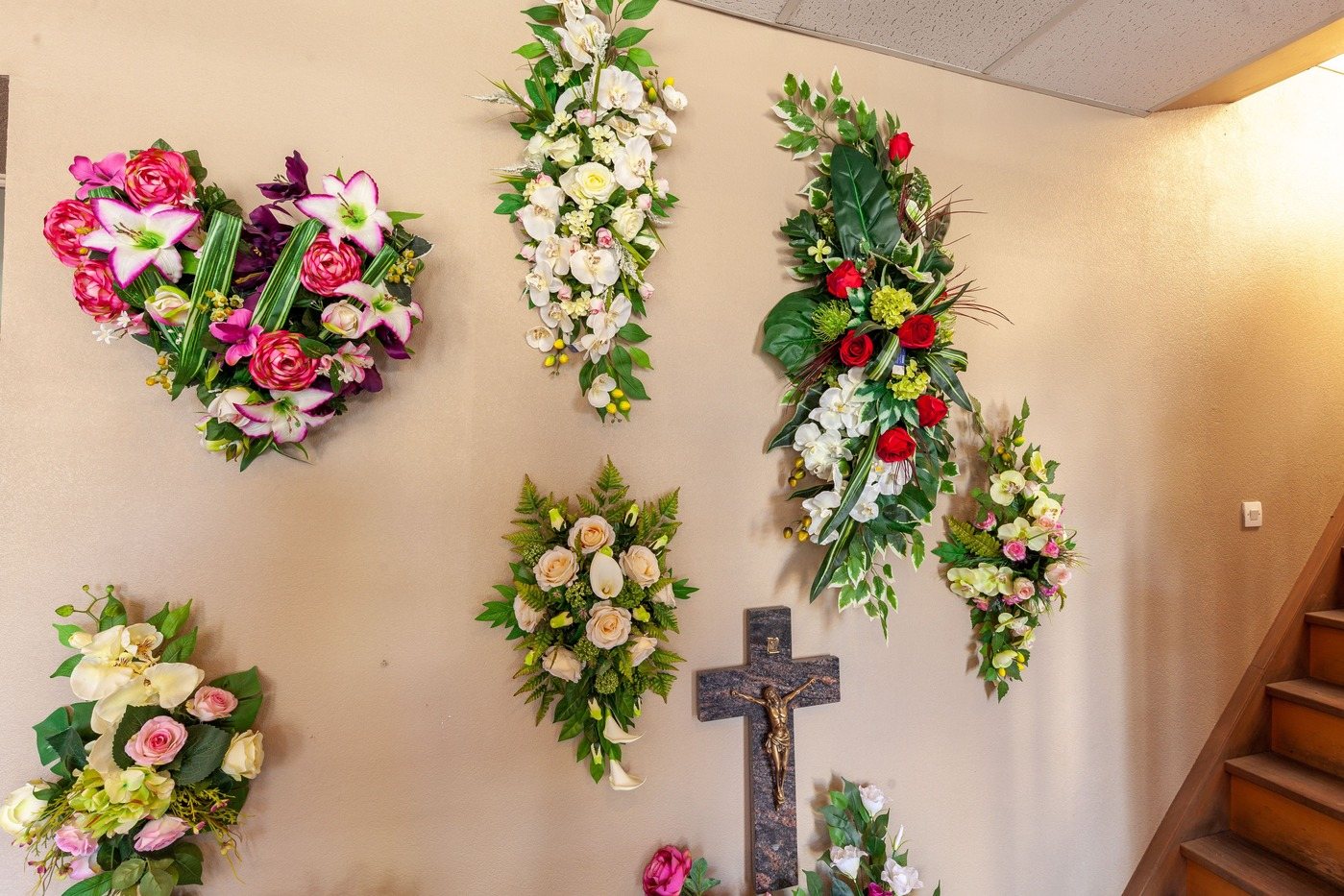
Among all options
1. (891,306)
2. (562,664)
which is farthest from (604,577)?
(891,306)

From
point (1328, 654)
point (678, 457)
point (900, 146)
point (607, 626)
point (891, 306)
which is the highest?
point (900, 146)

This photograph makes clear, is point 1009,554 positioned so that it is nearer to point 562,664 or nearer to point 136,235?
point 562,664

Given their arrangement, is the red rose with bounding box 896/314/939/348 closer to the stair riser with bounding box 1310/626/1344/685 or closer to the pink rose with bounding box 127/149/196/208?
the pink rose with bounding box 127/149/196/208

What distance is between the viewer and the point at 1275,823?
1868 mm

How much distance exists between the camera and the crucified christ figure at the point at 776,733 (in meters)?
1.41

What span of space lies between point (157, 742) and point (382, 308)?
0.80 meters

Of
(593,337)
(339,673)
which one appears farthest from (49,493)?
(593,337)

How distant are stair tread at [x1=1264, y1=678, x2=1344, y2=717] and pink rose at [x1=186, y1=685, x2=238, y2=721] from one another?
2977 mm

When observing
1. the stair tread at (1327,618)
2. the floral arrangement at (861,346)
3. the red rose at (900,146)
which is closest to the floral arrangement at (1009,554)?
the floral arrangement at (861,346)

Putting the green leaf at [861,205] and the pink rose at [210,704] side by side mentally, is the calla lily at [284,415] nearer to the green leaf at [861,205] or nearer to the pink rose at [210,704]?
the pink rose at [210,704]

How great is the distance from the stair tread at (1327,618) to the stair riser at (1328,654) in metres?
0.02

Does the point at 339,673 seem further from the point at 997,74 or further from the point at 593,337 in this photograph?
the point at 997,74

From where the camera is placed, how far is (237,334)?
3.32 feet

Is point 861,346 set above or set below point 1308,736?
above
